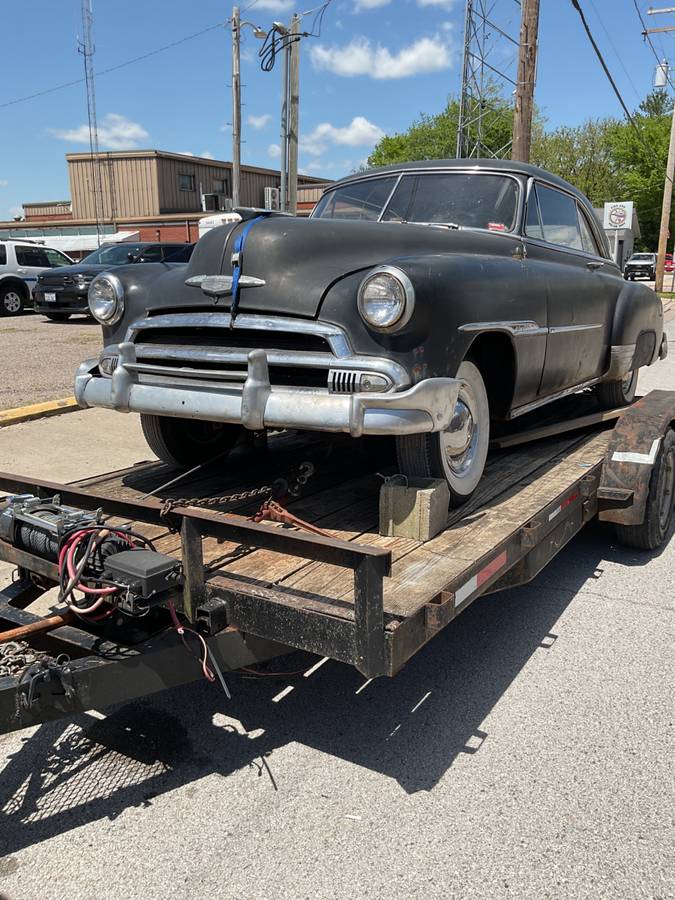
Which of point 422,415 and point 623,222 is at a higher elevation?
point 623,222

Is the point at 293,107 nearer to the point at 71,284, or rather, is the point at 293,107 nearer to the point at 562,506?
the point at 71,284

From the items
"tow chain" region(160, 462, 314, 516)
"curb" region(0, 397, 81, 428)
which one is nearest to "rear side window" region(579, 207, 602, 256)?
"tow chain" region(160, 462, 314, 516)

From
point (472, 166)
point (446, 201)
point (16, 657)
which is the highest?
point (472, 166)

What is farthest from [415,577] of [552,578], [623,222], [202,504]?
[623,222]

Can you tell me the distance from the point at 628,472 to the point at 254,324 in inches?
90.3

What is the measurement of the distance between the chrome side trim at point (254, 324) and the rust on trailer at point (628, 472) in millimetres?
1990

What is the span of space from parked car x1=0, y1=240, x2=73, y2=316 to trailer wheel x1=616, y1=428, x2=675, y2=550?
620 inches

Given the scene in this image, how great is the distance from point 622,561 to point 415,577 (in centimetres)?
240

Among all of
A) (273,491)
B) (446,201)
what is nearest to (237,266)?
(273,491)

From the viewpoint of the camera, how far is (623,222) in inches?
1104

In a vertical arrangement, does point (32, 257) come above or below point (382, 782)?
above

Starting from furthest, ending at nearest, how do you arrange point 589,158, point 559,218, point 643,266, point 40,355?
point 589,158
point 643,266
point 40,355
point 559,218

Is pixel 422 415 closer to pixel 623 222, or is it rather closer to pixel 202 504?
pixel 202 504

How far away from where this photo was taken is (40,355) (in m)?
11.4
